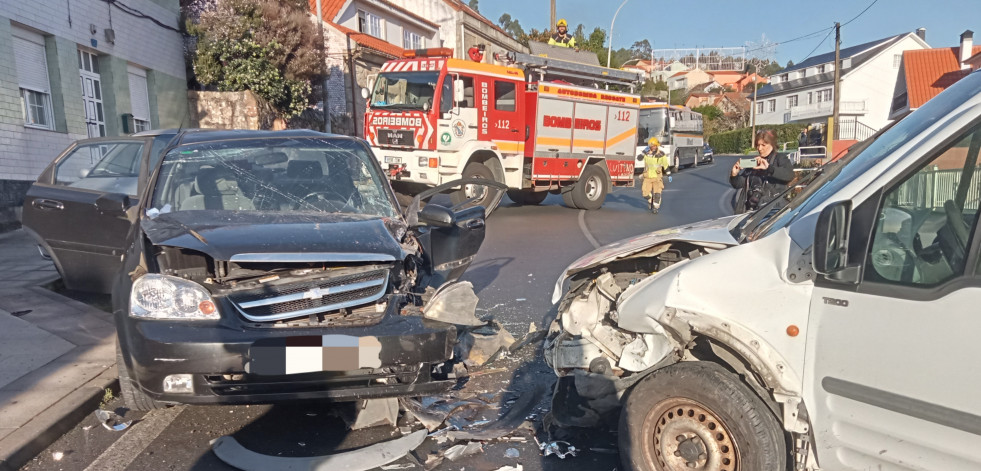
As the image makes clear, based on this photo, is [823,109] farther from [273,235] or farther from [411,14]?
[273,235]

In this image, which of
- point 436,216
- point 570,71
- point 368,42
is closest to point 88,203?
point 436,216

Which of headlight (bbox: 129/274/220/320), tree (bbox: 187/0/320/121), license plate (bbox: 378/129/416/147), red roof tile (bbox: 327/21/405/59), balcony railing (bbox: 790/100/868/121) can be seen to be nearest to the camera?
headlight (bbox: 129/274/220/320)

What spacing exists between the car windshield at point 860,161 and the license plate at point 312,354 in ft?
6.35

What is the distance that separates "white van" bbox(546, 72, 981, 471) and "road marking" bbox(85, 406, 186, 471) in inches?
100

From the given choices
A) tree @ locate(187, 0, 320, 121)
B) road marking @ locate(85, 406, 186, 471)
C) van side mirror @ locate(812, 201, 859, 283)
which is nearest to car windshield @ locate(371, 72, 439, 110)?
tree @ locate(187, 0, 320, 121)

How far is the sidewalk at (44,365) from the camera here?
362 centimetres

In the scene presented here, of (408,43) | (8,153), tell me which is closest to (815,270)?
(8,153)

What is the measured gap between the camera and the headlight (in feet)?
11.0

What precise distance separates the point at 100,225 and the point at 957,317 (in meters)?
6.05

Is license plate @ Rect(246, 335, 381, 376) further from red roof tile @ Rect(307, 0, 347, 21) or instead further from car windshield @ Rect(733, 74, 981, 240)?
red roof tile @ Rect(307, 0, 347, 21)

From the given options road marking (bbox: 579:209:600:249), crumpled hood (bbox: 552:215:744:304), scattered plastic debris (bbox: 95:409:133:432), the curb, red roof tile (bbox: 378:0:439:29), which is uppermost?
red roof tile (bbox: 378:0:439:29)

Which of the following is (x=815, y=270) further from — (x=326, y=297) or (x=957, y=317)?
(x=326, y=297)

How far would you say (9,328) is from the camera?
5.34m

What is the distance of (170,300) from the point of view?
3.39 meters
